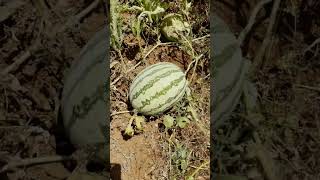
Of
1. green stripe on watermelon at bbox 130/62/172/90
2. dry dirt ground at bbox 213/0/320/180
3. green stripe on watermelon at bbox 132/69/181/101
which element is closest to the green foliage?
green stripe on watermelon at bbox 130/62/172/90

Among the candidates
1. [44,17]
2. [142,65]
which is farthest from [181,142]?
[44,17]

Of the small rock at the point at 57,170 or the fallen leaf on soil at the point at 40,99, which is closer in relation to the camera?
the small rock at the point at 57,170

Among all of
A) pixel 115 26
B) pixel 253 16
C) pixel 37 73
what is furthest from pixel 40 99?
pixel 253 16

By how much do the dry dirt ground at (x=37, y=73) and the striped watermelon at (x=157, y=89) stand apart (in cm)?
34

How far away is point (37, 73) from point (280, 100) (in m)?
1.14

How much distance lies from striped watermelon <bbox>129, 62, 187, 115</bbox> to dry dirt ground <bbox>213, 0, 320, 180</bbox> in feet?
0.91

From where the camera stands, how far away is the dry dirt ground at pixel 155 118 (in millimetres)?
3061

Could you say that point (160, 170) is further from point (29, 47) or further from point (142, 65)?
point (29, 47)

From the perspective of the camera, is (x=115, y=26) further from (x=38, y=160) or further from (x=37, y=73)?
(x=38, y=160)

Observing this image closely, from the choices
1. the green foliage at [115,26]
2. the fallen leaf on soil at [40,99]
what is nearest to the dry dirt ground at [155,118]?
the green foliage at [115,26]

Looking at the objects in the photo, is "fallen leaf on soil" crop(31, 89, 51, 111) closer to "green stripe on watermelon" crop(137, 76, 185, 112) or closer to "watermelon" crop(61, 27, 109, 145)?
"watermelon" crop(61, 27, 109, 145)

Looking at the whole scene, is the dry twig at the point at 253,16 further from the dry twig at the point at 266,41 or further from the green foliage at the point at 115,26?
the green foliage at the point at 115,26

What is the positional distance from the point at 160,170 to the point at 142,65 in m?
0.52

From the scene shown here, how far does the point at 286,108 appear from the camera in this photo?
3.18 meters
